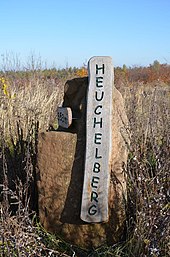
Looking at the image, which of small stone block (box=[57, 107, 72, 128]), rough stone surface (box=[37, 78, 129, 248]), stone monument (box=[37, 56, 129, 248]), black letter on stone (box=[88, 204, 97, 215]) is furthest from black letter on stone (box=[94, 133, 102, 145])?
black letter on stone (box=[88, 204, 97, 215])

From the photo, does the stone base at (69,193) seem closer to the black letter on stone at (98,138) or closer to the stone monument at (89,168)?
the stone monument at (89,168)

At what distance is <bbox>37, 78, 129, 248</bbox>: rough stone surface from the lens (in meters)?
3.11

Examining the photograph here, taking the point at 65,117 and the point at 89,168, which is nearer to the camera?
the point at 89,168

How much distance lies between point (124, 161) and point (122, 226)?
1.82ft

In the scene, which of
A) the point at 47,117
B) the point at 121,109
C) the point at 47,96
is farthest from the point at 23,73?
the point at 121,109

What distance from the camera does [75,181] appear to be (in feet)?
10.4

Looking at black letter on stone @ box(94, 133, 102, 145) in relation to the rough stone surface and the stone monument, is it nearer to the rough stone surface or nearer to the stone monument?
the stone monument

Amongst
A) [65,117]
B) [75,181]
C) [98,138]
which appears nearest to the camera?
[98,138]

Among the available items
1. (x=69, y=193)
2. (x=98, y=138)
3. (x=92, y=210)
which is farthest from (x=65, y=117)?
(x=92, y=210)

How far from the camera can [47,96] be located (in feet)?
28.6

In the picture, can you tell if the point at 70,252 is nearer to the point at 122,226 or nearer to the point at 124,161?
the point at 122,226

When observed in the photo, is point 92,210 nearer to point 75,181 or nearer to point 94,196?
point 94,196

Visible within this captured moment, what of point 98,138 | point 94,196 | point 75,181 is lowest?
point 94,196

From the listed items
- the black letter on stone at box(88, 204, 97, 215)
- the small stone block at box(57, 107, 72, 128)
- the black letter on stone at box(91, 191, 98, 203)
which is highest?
the small stone block at box(57, 107, 72, 128)
